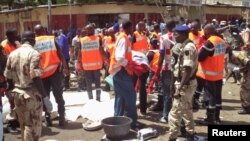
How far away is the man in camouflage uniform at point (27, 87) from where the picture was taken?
5.79 meters

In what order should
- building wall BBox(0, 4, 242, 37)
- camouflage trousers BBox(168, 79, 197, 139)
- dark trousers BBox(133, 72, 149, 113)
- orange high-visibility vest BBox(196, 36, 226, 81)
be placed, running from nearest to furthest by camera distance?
camouflage trousers BBox(168, 79, 197, 139), orange high-visibility vest BBox(196, 36, 226, 81), dark trousers BBox(133, 72, 149, 113), building wall BBox(0, 4, 242, 37)

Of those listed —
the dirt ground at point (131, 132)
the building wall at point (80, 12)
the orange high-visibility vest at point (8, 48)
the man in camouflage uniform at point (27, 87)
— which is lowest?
the dirt ground at point (131, 132)

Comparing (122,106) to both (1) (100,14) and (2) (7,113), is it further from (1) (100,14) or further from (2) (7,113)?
(1) (100,14)

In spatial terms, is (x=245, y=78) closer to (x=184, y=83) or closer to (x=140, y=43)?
(x=140, y=43)

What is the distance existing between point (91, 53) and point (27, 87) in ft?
14.8

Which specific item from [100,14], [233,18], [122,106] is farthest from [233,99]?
[233,18]

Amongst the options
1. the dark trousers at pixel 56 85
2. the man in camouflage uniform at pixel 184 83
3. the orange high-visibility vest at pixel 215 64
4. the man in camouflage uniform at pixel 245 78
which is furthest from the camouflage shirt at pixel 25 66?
the man in camouflage uniform at pixel 245 78

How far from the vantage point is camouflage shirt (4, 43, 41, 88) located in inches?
226

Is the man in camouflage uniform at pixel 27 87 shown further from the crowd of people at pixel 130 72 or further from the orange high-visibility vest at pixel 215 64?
the orange high-visibility vest at pixel 215 64

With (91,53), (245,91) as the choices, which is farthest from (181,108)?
(91,53)

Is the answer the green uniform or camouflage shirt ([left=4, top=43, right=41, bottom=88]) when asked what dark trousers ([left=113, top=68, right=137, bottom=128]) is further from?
camouflage shirt ([left=4, top=43, right=41, bottom=88])

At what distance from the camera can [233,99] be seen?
10.6 meters

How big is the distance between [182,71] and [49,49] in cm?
294

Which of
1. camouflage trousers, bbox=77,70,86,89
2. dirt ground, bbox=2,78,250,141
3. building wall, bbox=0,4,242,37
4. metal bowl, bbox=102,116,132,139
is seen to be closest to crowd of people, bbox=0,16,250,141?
dirt ground, bbox=2,78,250,141
